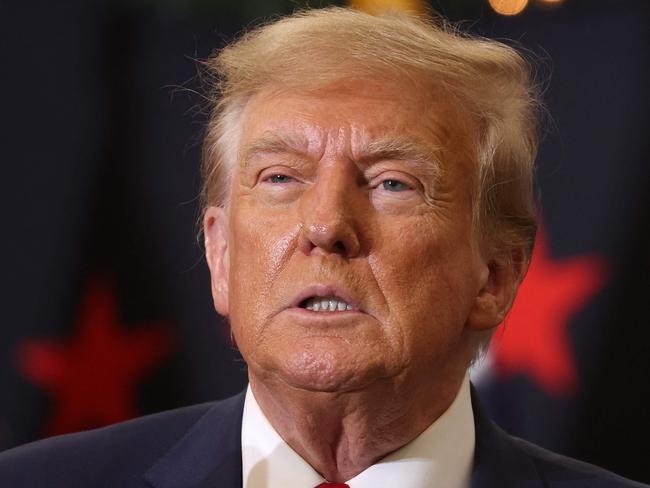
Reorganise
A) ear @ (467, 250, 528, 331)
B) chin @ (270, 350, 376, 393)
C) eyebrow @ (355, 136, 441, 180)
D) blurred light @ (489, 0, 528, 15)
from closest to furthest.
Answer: chin @ (270, 350, 376, 393), eyebrow @ (355, 136, 441, 180), ear @ (467, 250, 528, 331), blurred light @ (489, 0, 528, 15)

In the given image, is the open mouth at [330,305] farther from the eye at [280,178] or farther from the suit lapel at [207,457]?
the suit lapel at [207,457]

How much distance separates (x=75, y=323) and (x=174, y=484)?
899 millimetres

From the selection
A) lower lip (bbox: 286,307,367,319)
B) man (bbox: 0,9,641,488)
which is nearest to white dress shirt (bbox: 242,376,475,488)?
man (bbox: 0,9,641,488)

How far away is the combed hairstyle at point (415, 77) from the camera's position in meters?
1.97

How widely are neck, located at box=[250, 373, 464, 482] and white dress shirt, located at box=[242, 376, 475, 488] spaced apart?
0.02 m

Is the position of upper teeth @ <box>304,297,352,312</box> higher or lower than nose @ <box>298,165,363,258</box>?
lower

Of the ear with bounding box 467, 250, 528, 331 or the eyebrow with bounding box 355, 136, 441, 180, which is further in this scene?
the ear with bounding box 467, 250, 528, 331

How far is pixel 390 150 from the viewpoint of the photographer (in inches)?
74.6

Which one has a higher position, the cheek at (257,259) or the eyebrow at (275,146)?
the eyebrow at (275,146)

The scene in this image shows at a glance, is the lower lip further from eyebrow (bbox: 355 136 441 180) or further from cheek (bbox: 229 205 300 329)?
Answer: eyebrow (bbox: 355 136 441 180)

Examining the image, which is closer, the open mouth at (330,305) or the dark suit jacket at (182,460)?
the open mouth at (330,305)

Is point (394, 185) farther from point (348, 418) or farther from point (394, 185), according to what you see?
point (348, 418)

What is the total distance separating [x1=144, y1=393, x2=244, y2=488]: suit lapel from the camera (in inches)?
77.3

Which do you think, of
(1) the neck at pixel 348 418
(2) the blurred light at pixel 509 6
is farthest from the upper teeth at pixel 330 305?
(2) the blurred light at pixel 509 6
